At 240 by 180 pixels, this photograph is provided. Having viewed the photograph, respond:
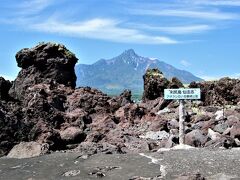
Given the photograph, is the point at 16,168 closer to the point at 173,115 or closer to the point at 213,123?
the point at 213,123

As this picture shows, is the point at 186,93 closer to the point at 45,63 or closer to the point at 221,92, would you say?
the point at 45,63

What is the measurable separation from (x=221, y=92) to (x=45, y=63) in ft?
60.2

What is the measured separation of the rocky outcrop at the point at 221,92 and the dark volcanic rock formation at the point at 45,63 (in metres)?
14.8

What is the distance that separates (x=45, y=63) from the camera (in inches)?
1761

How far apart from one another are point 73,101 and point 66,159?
663 inches

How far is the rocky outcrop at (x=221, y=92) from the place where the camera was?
5288cm

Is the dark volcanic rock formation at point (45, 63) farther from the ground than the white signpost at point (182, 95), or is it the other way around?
the dark volcanic rock formation at point (45, 63)

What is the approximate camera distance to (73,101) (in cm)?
3916

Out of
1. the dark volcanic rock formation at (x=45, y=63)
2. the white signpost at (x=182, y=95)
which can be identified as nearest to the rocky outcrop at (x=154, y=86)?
the dark volcanic rock formation at (x=45, y=63)

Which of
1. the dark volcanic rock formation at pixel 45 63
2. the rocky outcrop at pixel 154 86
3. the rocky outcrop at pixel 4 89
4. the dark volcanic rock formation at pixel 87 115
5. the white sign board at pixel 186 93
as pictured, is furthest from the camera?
the rocky outcrop at pixel 154 86

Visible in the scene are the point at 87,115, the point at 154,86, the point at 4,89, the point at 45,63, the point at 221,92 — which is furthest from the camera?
the point at 154,86

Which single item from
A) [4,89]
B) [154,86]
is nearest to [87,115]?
[4,89]

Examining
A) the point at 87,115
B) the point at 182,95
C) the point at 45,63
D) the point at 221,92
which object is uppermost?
the point at 45,63

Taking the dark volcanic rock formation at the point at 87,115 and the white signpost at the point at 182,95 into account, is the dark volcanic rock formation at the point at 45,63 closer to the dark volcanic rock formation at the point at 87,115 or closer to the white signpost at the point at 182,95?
the dark volcanic rock formation at the point at 87,115
